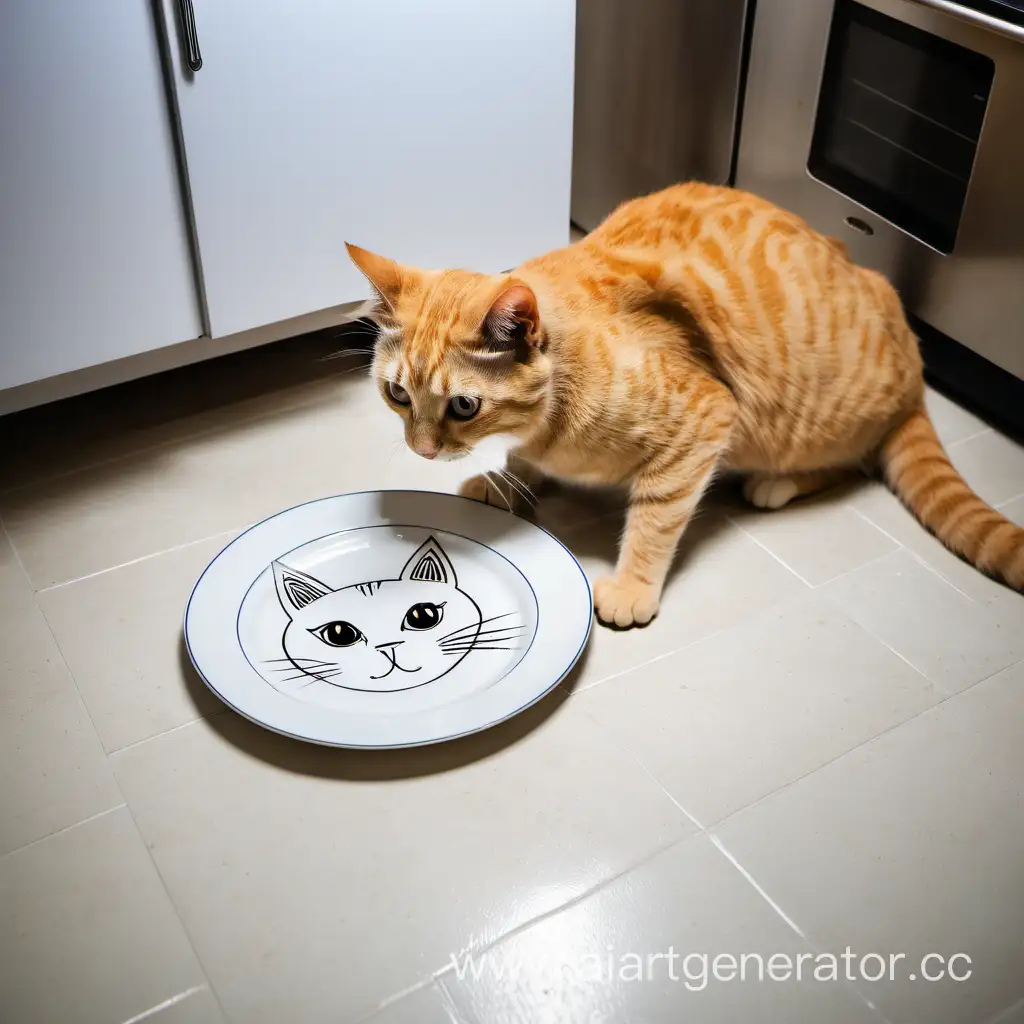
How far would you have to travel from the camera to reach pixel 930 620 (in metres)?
1.54

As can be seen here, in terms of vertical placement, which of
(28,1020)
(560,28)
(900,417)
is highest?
(560,28)

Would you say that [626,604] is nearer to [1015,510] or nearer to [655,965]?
[655,965]

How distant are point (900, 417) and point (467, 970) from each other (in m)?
1.08

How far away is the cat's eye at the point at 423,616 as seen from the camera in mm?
1479

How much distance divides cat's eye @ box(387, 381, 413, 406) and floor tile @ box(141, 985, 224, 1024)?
2.38 ft

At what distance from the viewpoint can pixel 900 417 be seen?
1.71 meters

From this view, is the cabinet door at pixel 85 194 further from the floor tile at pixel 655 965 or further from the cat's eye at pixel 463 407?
the floor tile at pixel 655 965

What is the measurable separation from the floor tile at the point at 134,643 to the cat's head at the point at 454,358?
430mm

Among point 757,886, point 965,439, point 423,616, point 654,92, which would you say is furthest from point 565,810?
point 654,92

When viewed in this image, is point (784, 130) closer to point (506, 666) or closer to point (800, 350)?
point (800, 350)

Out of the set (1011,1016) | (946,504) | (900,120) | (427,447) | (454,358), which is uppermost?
(900,120)

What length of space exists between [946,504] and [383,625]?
0.86m

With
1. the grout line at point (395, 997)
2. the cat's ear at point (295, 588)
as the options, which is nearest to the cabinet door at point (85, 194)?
the cat's ear at point (295, 588)

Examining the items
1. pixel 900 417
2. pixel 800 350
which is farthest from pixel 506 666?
pixel 900 417
